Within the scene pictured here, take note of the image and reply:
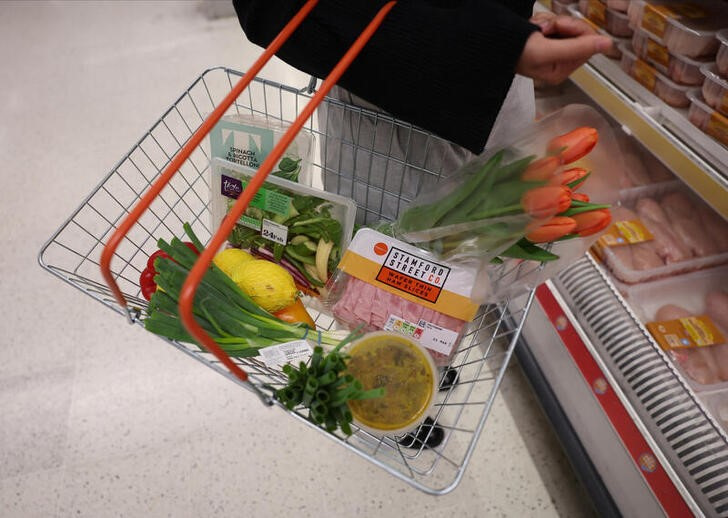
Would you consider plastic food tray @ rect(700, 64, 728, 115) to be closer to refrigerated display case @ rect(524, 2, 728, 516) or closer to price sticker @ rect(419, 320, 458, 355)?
refrigerated display case @ rect(524, 2, 728, 516)

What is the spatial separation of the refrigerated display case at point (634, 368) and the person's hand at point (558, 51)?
25.1 inches

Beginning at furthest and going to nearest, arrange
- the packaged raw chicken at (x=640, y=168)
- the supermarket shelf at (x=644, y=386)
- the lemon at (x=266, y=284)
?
the packaged raw chicken at (x=640, y=168) < the supermarket shelf at (x=644, y=386) < the lemon at (x=266, y=284)

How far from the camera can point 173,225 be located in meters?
1.92

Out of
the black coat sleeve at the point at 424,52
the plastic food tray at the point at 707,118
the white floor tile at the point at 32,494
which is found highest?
the black coat sleeve at the point at 424,52

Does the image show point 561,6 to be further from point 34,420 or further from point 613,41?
point 34,420

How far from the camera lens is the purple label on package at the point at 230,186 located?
36.0 inches

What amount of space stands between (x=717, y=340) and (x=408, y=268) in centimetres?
97

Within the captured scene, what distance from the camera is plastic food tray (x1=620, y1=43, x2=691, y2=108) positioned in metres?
1.30

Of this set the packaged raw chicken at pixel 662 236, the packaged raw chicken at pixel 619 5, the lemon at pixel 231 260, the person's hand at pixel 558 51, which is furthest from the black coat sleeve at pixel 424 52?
the packaged raw chicken at pixel 662 236

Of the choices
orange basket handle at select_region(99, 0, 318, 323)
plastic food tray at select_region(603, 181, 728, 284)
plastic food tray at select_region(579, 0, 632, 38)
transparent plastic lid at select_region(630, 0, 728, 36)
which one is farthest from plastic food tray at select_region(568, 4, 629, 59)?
orange basket handle at select_region(99, 0, 318, 323)

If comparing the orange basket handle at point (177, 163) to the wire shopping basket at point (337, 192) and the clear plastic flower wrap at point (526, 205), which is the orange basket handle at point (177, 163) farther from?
the clear plastic flower wrap at point (526, 205)

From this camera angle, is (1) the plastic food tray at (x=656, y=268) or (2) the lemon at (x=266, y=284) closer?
(2) the lemon at (x=266, y=284)

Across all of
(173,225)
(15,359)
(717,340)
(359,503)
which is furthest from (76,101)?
(717,340)

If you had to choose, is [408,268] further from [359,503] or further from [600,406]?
[359,503]
